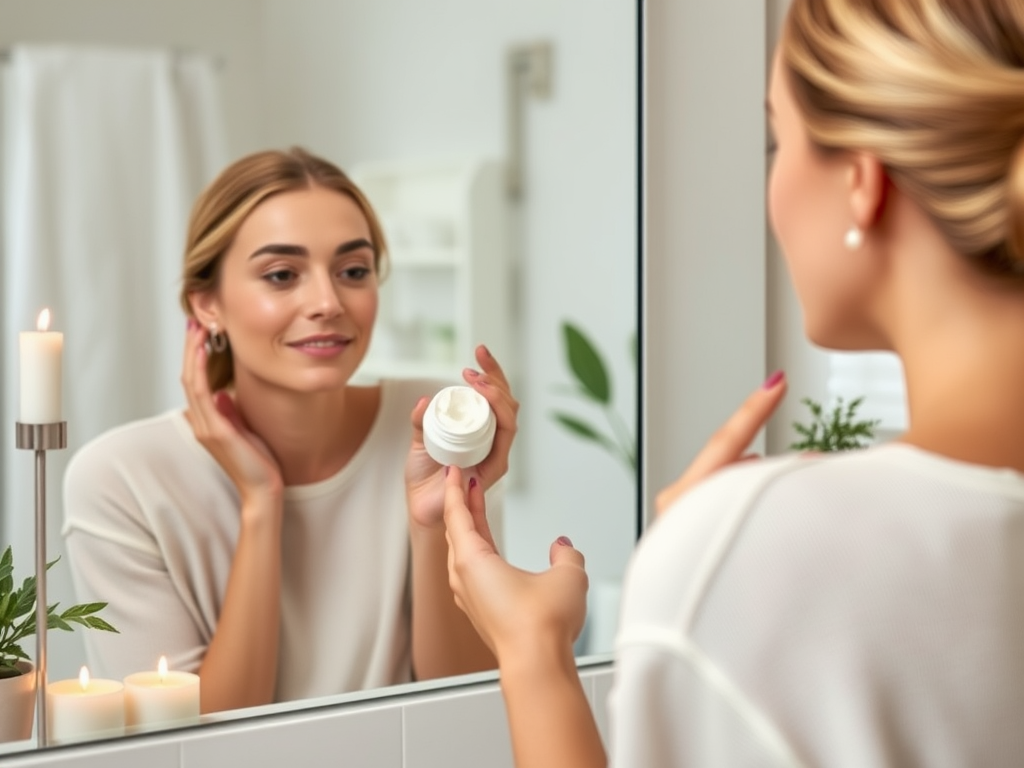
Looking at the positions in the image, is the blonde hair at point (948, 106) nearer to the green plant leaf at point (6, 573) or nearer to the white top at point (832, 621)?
the white top at point (832, 621)

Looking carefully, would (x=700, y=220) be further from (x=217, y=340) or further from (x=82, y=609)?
(x=82, y=609)

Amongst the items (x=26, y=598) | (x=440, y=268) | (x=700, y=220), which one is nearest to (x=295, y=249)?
(x=440, y=268)

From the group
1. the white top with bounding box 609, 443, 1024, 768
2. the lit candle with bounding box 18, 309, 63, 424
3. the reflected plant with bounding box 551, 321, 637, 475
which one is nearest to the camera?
the white top with bounding box 609, 443, 1024, 768

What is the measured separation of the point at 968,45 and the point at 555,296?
0.78 meters

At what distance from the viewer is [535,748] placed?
0.61 m

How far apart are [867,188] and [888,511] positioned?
149mm

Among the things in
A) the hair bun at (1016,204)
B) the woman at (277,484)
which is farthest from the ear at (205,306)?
the hair bun at (1016,204)

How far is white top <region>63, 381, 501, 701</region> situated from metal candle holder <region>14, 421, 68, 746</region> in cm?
5

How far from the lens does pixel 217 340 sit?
3.59 ft

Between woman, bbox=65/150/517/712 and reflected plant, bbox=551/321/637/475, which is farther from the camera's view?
reflected plant, bbox=551/321/637/475

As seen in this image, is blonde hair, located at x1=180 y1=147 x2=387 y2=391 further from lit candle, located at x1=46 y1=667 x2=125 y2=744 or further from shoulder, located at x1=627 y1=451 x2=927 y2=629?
shoulder, located at x1=627 y1=451 x2=927 y2=629

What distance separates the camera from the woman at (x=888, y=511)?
516 millimetres

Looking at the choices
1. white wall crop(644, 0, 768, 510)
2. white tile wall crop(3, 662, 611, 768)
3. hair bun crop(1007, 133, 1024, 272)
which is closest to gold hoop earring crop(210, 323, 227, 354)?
white tile wall crop(3, 662, 611, 768)

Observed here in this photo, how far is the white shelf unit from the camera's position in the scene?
1.16m
